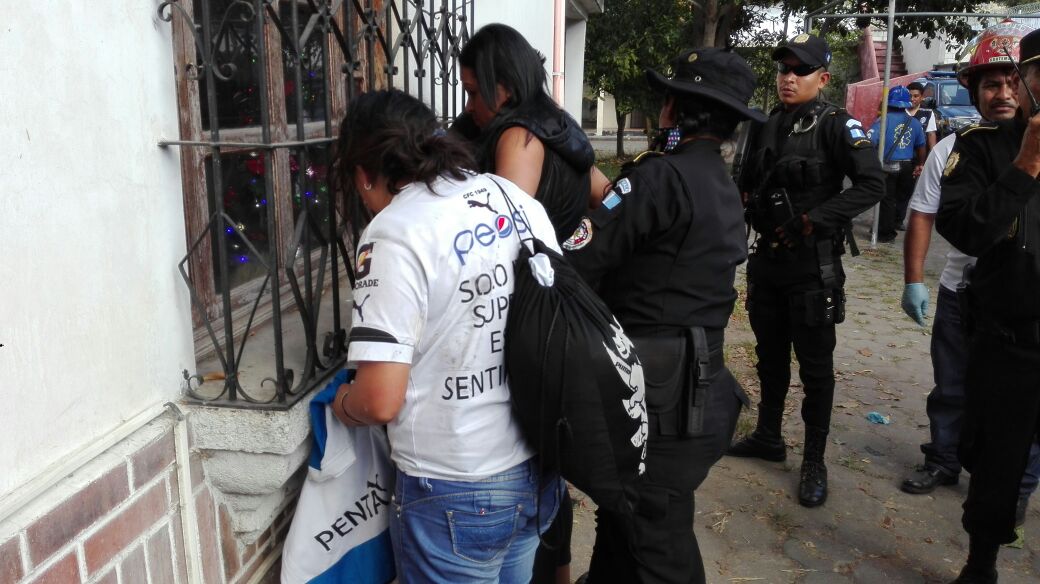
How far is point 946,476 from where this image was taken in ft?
12.4

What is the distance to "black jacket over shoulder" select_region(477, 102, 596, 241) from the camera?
2.11m

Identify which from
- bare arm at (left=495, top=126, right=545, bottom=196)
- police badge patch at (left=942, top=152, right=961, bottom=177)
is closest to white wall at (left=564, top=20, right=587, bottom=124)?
police badge patch at (left=942, top=152, right=961, bottom=177)

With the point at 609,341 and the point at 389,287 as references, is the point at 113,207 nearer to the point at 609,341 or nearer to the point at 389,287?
the point at 389,287

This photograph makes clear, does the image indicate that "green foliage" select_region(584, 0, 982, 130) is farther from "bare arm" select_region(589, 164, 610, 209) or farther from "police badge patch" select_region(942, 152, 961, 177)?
"bare arm" select_region(589, 164, 610, 209)

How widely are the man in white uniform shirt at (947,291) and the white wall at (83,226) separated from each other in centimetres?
273

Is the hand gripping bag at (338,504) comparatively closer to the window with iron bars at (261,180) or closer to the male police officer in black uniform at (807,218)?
the window with iron bars at (261,180)

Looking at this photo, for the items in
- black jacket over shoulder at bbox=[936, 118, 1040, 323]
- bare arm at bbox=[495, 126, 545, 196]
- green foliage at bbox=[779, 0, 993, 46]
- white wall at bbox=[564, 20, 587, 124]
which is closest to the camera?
bare arm at bbox=[495, 126, 545, 196]

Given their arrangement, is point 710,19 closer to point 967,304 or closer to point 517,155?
point 967,304

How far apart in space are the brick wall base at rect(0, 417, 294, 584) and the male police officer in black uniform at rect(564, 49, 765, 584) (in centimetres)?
108

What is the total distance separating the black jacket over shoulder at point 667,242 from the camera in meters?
2.24

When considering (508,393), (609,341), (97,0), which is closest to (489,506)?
(508,393)

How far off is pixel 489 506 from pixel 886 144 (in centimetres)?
943

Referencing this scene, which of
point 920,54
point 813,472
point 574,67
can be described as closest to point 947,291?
point 813,472

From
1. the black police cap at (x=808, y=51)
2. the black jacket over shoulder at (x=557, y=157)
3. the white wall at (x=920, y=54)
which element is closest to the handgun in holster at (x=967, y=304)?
the black police cap at (x=808, y=51)
